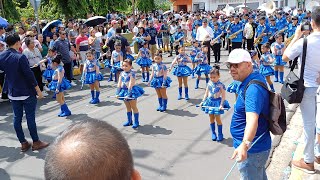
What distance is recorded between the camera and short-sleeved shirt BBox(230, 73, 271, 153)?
312 centimetres

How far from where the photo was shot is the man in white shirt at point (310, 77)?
4.03 meters

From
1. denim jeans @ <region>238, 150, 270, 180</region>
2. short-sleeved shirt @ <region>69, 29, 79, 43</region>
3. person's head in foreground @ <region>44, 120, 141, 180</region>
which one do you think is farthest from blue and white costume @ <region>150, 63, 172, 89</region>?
person's head in foreground @ <region>44, 120, 141, 180</region>

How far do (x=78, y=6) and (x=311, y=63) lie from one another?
1862 centimetres

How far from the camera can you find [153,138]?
21.6 feet

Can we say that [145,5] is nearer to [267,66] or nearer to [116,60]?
[116,60]

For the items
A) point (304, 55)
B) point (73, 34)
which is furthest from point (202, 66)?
point (73, 34)

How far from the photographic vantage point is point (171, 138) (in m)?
6.51

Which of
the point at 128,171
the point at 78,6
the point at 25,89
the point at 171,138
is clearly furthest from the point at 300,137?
the point at 78,6

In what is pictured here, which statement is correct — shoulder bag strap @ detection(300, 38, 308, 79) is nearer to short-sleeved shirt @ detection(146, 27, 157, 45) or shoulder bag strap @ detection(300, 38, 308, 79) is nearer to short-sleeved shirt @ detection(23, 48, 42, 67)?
short-sleeved shirt @ detection(23, 48, 42, 67)

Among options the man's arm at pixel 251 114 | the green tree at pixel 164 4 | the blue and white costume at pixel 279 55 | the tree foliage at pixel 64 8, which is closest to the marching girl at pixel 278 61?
the blue and white costume at pixel 279 55

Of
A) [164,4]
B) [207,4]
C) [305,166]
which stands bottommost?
[305,166]

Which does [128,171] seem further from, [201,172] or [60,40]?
[60,40]

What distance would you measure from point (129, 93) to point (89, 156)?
6.01m

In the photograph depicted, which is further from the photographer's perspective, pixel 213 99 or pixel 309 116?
pixel 213 99
